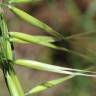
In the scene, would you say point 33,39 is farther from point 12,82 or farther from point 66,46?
point 66,46

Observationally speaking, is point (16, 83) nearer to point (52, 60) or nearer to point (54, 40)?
point (54, 40)

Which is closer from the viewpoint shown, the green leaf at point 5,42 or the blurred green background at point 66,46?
the green leaf at point 5,42

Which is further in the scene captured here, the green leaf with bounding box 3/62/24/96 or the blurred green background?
the blurred green background

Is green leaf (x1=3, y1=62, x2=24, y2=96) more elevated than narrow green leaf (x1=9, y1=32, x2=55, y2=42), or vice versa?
narrow green leaf (x1=9, y1=32, x2=55, y2=42)

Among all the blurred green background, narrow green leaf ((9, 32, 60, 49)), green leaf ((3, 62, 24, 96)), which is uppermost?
narrow green leaf ((9, 32, 60, 49))

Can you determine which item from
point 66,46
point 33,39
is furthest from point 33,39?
point 66,46

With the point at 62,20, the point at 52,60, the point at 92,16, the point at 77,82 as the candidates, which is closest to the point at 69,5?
the point at 92,16

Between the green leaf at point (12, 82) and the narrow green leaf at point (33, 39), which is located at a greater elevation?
the narrow green leaf at point (33, 39)

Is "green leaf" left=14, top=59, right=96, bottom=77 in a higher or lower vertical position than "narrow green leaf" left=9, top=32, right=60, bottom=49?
lower

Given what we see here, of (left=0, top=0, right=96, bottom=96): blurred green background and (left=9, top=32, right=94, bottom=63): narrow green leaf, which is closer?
(left=9, top=32, right=94, bottom=63): narrow green leaf

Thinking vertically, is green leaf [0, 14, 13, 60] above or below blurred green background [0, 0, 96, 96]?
above
